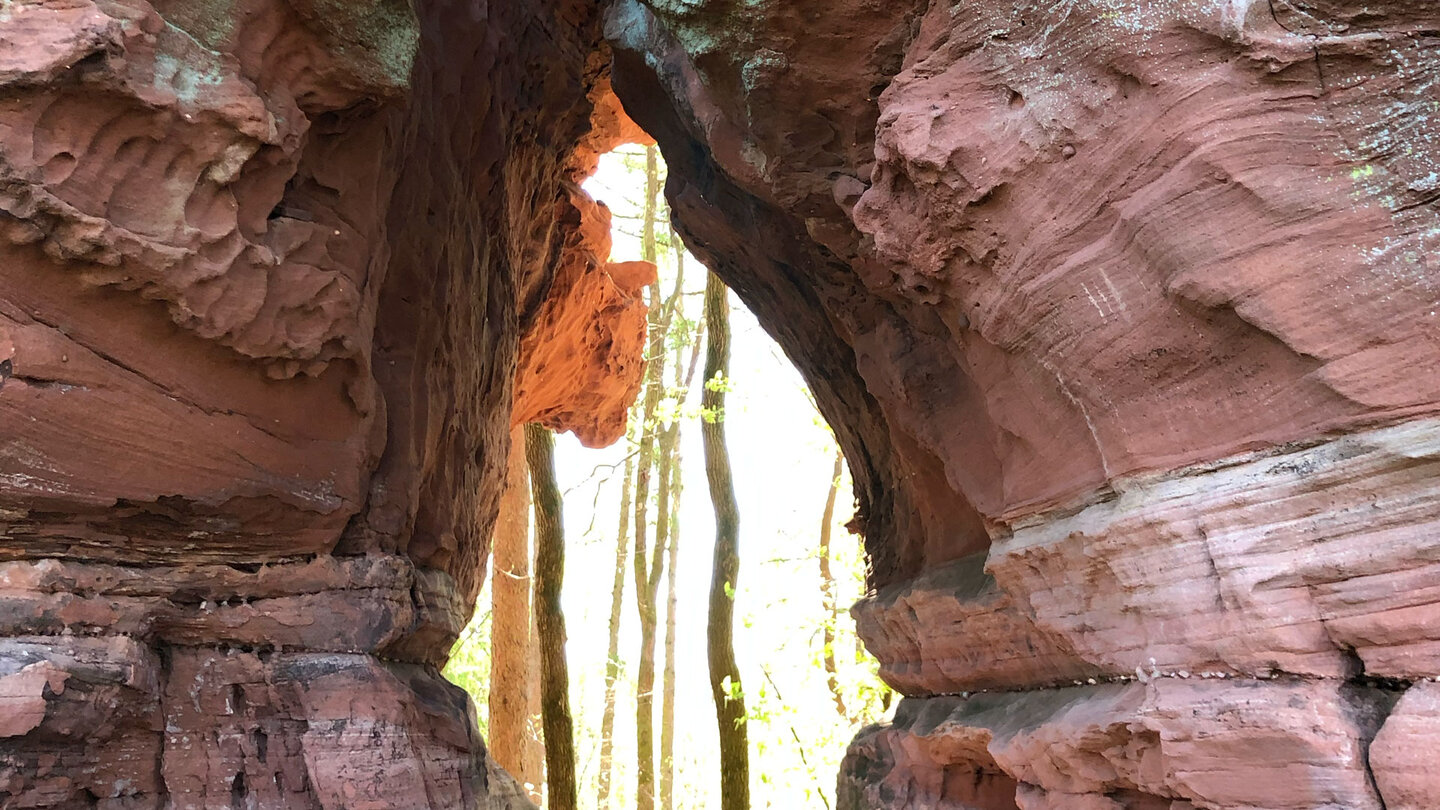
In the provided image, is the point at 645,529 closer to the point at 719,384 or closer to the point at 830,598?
the point at 830,598

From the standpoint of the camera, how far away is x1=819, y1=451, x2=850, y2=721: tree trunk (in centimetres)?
1309

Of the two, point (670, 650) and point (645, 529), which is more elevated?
point (645, 529)

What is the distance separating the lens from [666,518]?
1338cm

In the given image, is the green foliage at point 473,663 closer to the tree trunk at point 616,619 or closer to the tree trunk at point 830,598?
the tree trunk at point 616,619

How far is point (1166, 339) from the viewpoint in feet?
9.18

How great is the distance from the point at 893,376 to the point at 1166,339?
6.97 feet

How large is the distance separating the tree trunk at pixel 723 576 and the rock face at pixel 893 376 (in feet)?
13.3

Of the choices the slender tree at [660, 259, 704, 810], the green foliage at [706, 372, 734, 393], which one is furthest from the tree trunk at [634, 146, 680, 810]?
the green foliage at [706, 372, 734, 393]

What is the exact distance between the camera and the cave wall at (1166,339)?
7.59 feet

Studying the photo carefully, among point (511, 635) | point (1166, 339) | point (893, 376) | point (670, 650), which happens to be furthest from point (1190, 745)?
point (670, 650)

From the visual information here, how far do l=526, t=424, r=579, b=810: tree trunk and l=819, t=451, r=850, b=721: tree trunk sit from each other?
3891 mm

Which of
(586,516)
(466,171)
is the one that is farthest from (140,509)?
(586,516)

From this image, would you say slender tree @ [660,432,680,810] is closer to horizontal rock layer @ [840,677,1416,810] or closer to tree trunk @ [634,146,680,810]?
tree trunk @ [634,146,680,810]

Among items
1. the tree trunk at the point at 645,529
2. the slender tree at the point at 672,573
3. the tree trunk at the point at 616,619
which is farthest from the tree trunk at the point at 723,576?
the tree trunk at the point at 616,619
